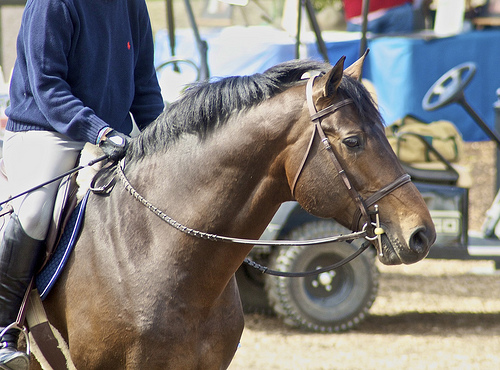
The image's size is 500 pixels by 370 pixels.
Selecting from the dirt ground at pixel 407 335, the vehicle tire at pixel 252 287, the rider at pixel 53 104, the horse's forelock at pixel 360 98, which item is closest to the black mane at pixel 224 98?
the horse's forelock at pixel 360 98

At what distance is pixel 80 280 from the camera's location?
8.08 feet

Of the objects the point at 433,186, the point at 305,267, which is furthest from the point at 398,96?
the point at 305,267

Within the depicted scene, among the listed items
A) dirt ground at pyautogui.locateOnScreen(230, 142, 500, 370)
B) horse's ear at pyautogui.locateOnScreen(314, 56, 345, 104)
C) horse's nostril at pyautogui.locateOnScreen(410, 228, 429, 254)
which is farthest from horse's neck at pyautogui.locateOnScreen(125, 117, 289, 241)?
dirt ground at pyautogui.locateOnScreen(230, 142, 500, 370)

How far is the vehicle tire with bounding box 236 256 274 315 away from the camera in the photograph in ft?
18.7

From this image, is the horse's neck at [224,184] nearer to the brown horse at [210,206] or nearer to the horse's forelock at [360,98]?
the brown horse at [210,206]

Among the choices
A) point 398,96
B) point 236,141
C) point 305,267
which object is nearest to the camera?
point 236,141

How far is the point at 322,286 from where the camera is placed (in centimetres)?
566

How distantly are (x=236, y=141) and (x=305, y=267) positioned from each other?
3.36m

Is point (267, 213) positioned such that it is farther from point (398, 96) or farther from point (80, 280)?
point (398, 96)

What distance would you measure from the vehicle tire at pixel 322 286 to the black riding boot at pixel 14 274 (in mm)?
3179

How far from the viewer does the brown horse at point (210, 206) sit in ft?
7.29

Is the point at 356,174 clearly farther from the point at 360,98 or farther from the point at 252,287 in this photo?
the point at 252,287

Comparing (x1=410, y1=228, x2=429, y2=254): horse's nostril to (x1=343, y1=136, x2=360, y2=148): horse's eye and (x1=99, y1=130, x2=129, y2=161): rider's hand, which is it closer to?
(x1=343, y1=136, x2=360, y2=148): horse's eye

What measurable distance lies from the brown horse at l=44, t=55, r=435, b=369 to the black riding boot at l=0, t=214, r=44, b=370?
143 mm
